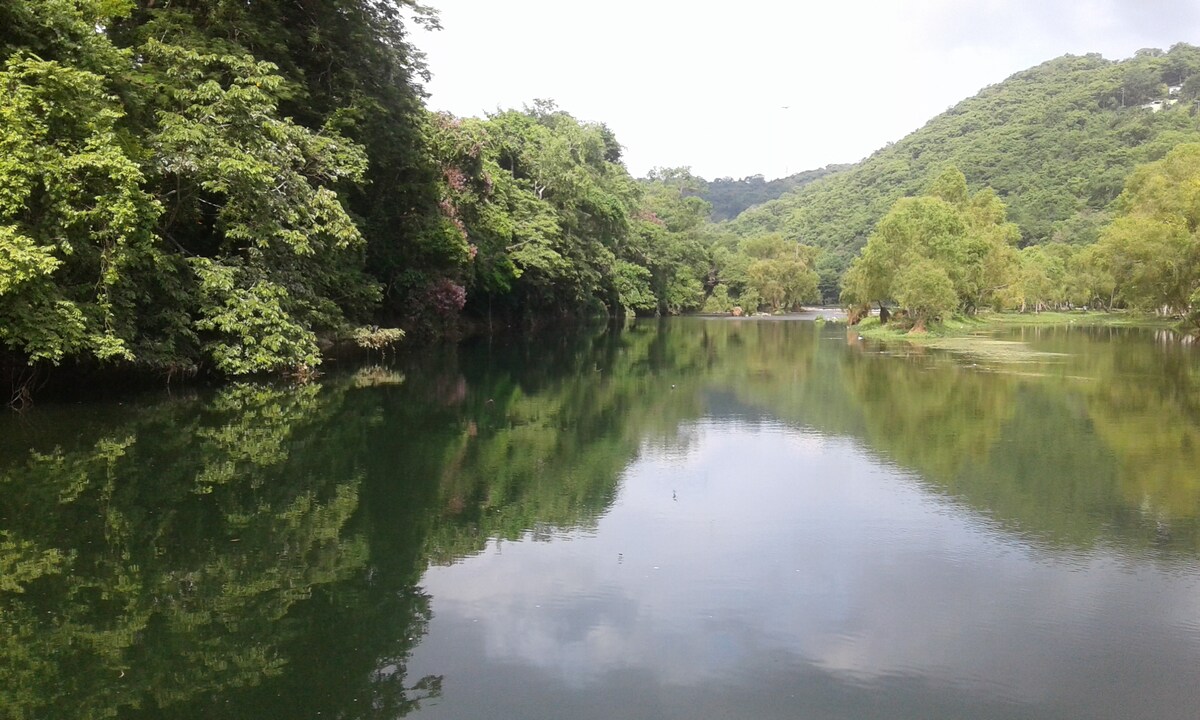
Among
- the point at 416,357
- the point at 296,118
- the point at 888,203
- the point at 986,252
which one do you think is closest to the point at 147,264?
the point at 296,118

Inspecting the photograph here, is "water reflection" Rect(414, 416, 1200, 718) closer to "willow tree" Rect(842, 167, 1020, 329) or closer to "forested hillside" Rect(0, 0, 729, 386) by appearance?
"forested hillside" Rect(0, 0, 729, 386)

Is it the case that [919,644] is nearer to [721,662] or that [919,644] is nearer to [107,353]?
[721,662]

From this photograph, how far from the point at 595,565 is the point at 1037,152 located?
138405 millimetres

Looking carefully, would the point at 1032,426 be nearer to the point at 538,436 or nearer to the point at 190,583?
the point at 538,436

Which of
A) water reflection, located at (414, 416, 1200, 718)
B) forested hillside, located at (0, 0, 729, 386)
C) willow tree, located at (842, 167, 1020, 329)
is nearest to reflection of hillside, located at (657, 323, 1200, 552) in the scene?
water reflection, located at (414, 416, 1200, 718)

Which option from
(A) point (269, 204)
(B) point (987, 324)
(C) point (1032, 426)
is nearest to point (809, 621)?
(C) point (1032, 426)

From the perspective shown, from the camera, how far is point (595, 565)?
7.85m

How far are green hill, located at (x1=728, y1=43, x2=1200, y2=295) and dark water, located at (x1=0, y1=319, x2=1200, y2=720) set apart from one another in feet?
308

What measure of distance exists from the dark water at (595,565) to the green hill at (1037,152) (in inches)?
3691

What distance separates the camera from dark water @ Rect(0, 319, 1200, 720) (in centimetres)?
544

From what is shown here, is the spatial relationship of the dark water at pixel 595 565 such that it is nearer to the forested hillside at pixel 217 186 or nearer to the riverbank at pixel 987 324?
the forested hillside at pixel 217 186

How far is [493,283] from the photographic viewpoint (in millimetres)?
40875

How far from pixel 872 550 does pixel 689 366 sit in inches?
789

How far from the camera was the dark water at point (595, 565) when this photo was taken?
544cm
